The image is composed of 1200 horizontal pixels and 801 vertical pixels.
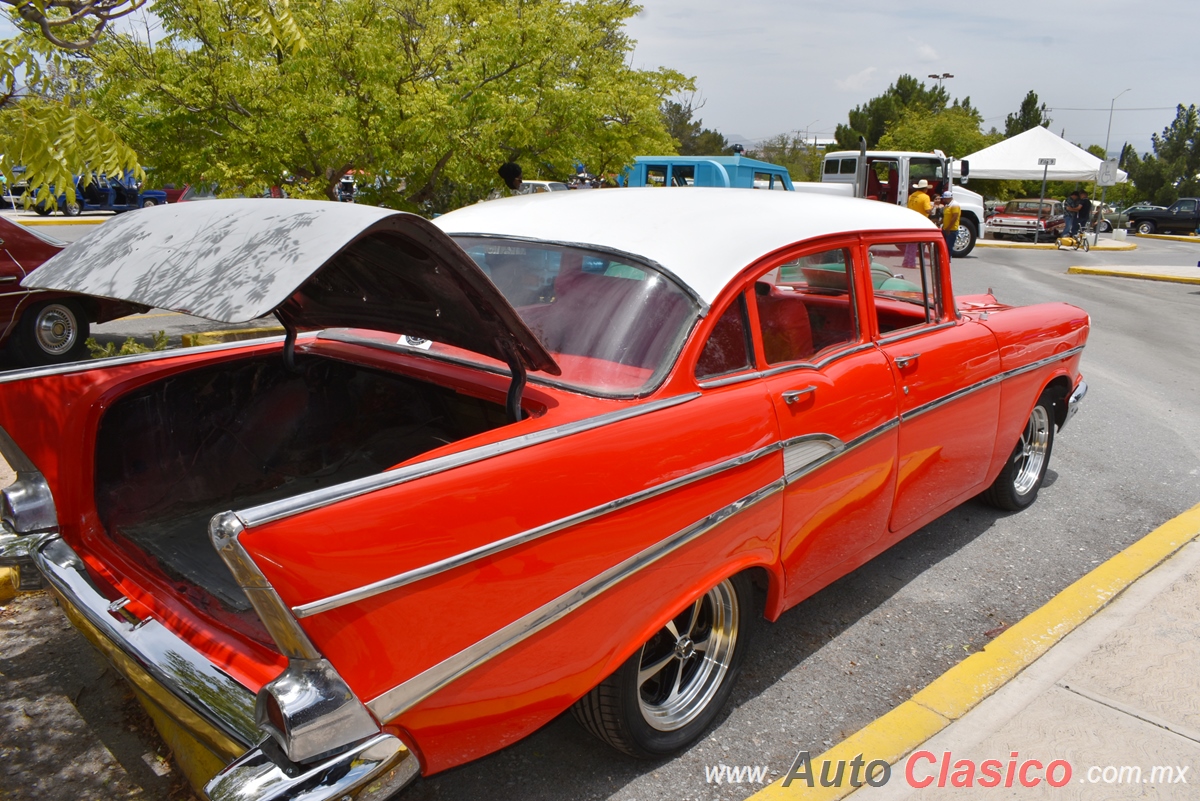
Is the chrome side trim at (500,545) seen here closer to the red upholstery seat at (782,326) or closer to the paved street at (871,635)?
the red upholstery seat at (782,326)

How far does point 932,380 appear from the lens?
3594 millimetres

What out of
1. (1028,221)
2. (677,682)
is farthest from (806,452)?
(1028,221)

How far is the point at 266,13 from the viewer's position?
3395mm

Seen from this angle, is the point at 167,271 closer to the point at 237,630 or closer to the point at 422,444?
the point at 237,630

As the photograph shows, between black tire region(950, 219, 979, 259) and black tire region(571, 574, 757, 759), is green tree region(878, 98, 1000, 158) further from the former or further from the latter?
black tire region(571, 574, 757, 759)

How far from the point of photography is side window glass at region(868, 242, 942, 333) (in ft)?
13.0

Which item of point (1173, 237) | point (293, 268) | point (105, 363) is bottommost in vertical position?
point (1173, 237)

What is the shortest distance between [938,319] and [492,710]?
9.33 ft

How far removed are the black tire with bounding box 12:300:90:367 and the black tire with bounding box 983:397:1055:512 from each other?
281 inches

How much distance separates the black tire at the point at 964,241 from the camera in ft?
65.0

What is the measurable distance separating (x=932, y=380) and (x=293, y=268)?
2.60 meters

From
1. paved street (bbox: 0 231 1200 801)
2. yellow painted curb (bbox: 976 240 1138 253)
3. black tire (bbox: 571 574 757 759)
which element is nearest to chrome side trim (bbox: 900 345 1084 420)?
paved street (bbox: 0 231 1200 801)

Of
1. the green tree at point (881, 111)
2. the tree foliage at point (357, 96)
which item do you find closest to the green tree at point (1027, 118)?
the green tree at point (881, 111)

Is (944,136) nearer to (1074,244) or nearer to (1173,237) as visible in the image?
(1173,237)
